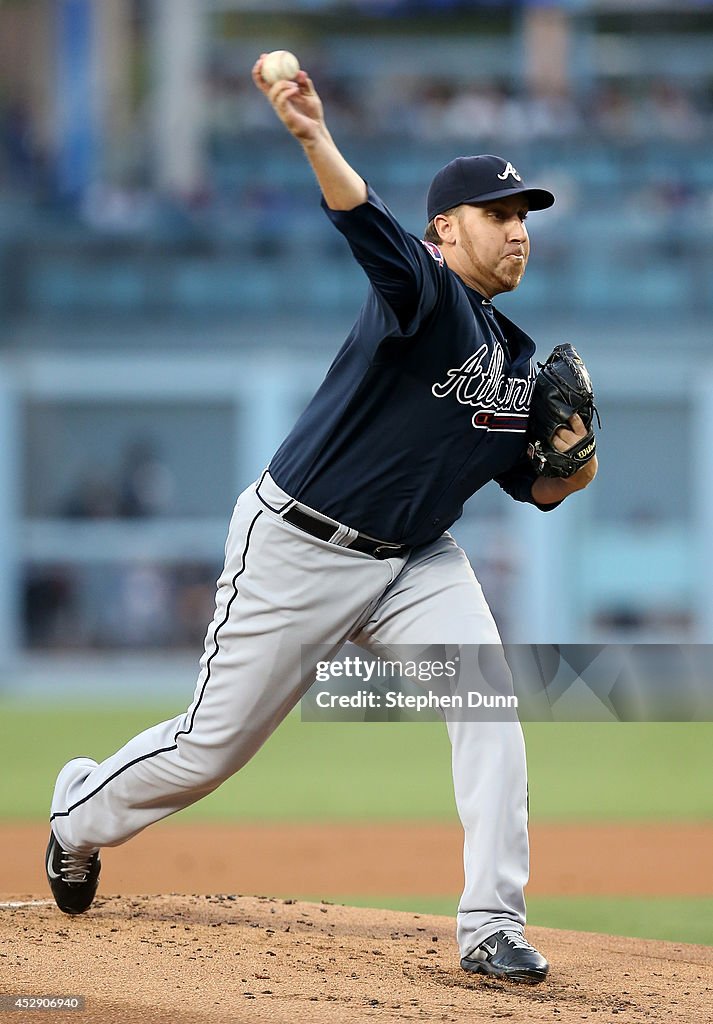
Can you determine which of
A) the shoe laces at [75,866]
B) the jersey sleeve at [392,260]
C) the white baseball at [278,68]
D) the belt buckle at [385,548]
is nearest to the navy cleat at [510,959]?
the belt buckle at [385,548]

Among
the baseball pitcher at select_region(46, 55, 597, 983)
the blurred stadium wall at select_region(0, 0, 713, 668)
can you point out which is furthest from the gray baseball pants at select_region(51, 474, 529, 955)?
the blurred stadium wall at select_region(0, 0, 713, 668)

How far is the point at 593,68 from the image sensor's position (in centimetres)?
1773

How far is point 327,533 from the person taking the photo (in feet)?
11.1

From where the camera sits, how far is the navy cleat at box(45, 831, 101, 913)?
146 inches

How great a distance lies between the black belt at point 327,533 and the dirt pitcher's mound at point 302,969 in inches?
37.3

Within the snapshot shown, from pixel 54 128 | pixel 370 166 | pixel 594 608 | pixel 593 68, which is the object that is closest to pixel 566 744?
pixel 594 608

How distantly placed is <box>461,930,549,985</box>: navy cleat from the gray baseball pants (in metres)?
0.02

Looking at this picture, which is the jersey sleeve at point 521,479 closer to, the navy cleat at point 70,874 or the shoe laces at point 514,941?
the shoe laces at point 514,941

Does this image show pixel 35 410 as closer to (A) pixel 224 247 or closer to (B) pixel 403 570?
(A) pixel 224 247

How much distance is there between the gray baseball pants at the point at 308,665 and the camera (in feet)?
10.7

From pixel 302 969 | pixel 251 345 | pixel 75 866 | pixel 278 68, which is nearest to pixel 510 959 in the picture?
pixel 302 969

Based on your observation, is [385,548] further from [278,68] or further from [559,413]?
[278,68]

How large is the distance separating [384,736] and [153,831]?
4328 mm

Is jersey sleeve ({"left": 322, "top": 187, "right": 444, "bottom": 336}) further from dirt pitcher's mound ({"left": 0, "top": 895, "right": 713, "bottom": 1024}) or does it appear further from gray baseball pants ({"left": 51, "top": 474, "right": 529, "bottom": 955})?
dirt pitcher's mound ({"left": 0, "top": 895, "right": 713, "bottom": 1024})
